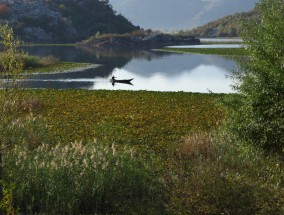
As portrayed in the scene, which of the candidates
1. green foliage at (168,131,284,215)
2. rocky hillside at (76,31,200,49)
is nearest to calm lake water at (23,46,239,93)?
green foliage at (168,131,284,215)

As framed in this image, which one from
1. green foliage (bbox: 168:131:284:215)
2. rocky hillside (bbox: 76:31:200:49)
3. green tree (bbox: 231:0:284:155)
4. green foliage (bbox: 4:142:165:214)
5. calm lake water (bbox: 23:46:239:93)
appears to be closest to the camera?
green foliage (bbox: 168:131:284:215)

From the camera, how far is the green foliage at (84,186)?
1148 cm

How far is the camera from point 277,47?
1404 centimetres

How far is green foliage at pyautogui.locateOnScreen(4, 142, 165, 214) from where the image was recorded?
37.7ft

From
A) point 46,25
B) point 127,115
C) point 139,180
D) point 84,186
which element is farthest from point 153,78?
point 46,25

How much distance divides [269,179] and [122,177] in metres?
4.48

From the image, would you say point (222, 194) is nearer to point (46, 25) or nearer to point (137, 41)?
point (137, 41)

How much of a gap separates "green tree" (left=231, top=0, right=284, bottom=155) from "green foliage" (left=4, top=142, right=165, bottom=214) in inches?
145

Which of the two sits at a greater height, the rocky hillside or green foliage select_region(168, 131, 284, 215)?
green foliage select_region(168, 131, 284, 215)

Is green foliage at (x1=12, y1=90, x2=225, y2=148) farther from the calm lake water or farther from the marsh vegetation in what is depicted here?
the calm lake water

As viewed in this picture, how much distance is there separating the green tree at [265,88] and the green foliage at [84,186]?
3691 mm

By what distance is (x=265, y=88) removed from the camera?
46.3ft

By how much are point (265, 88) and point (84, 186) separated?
6379 millimetres

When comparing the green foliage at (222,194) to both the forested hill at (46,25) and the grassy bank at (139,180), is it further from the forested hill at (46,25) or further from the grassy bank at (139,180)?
the forested hill at (46,25)
